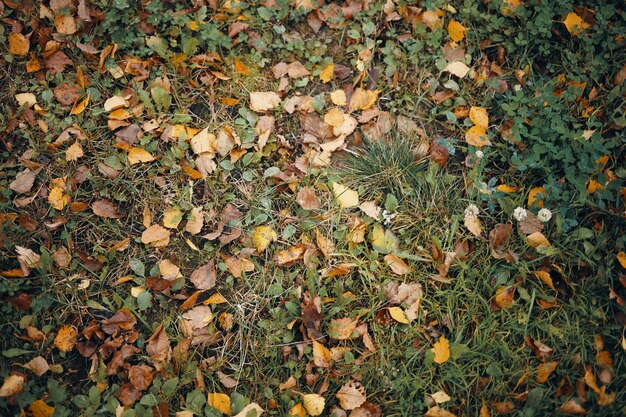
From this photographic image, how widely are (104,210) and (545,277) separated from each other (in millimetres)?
1988

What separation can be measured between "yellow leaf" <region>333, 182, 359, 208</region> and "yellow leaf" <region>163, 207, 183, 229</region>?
733mm

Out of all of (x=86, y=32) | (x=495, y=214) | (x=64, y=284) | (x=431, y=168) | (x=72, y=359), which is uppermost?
(x=86, y=32)

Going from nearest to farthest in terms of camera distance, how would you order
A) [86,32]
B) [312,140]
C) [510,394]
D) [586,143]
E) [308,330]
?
[510,394] < [308,330] < [586,143] < [312,140] < [86,32]

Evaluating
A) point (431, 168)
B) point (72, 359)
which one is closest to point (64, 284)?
point (72, 359)

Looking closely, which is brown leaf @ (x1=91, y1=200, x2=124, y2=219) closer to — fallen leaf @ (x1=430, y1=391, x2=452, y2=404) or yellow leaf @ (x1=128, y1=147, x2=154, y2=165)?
yellow leaf @ (x1=128, y1=147, x2=154, y2=165)

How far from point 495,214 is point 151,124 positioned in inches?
67.6

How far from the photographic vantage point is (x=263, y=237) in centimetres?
233

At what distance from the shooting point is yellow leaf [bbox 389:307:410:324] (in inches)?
84.7

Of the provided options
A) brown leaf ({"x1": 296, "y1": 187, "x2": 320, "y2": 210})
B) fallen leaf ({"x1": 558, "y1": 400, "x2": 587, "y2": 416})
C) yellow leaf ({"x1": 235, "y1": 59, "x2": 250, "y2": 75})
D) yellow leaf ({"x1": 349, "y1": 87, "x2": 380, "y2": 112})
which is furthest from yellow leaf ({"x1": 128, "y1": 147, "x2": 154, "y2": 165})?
fallen leaf ({"x1": 558, "y1": 400, "x2": 587, "y2": 416})

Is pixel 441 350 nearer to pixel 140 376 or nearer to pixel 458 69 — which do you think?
pixel 140 376

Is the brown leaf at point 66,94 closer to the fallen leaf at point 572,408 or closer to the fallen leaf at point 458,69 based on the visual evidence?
the fallen leaf at point 458,69

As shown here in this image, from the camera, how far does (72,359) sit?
7.08 feet

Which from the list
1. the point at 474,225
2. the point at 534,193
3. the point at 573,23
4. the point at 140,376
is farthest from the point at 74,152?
the point at 573,23

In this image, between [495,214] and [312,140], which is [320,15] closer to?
[312,140]
